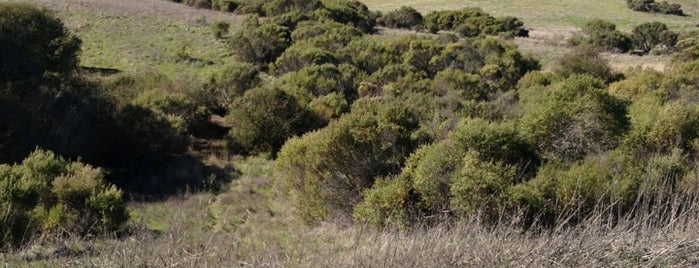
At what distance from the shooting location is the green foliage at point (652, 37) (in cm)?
3875

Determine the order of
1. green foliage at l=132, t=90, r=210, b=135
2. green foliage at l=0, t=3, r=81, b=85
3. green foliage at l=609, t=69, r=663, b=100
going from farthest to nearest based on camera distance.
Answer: green foliage at l=609, t=69, r=663, b=100
green foliage at l=132, t=90, r=210, b=135
green foliage at l=0, t=3, r=81, b=85

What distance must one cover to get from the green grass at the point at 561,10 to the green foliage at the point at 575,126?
40.7m

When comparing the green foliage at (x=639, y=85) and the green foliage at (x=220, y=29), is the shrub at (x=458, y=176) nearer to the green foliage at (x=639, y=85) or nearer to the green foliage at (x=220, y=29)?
the green foliage at (x=639, y=85)

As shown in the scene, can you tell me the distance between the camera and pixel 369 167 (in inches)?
497

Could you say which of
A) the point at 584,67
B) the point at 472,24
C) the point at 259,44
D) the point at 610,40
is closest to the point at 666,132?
the point at 584,67

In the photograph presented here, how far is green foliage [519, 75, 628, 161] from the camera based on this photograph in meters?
10.9

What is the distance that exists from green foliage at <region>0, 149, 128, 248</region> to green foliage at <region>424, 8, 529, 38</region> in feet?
115

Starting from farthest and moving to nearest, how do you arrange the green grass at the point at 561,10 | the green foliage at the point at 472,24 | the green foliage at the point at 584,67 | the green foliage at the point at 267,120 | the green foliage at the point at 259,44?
1. the green grass at the point at 561,10
2. the green foliage at the point at 472,24
3. the green foliage at the point at 259,44
4. the green foliage at the point at 584,67
5. the green foliage at the point at 267,120

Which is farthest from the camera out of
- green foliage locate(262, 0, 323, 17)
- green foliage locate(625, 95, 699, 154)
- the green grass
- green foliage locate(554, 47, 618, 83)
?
the green grass

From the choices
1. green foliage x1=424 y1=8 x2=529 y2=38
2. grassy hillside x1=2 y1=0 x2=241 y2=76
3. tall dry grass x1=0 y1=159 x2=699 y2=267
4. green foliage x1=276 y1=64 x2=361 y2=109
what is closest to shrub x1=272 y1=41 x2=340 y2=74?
green foliage x1=276 y1=64 x2=361 y2=109

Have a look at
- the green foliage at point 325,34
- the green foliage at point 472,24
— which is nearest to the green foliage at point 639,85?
the green foliage at point 325,34

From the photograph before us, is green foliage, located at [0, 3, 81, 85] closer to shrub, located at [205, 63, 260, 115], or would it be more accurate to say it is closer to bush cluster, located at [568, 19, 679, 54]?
shrub, located at [205, 63, 260, 115]

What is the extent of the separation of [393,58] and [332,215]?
17.7 meters

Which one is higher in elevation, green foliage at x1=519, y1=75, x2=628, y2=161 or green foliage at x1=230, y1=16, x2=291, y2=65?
green foliage at x1=519, y1=75, x2=628, y2=161
